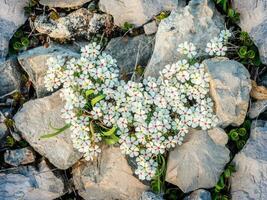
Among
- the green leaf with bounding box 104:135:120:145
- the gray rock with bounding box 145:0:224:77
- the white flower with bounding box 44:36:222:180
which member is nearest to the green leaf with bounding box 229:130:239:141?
the white flower with bounding box 44:36:222:180

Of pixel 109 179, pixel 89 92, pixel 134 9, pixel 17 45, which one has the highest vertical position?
pixel 134 9

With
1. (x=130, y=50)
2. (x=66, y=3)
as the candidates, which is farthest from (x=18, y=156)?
(x=66, y=3)

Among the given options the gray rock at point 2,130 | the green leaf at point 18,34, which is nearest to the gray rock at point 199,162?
the gray rock at point 2,130

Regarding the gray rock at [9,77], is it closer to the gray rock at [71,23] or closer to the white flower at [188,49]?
the gray rock at [71,23]

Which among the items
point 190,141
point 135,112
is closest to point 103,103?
point 135,112

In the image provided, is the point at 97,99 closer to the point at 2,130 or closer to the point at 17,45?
the point at 2,130

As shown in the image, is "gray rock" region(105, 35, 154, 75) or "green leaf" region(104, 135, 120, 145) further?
"gray rock" region(105, 35, 154, 75)

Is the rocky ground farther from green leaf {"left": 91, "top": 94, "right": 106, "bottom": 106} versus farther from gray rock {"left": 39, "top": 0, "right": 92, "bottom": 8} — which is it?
green leaf {"left": 91, "top": 94, "right": 106, "bottom": 106}
